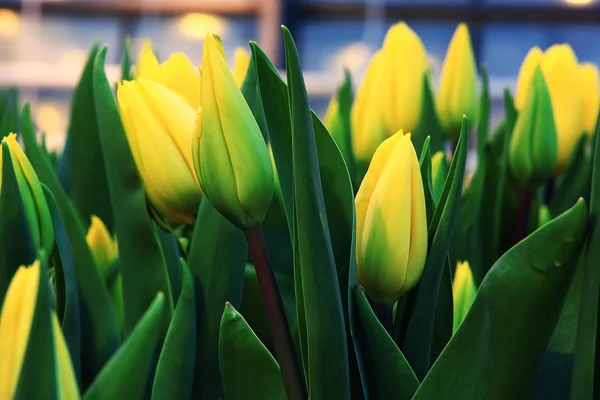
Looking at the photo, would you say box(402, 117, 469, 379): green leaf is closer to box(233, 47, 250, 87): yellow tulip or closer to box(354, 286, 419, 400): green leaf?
box(354, 286, 419, 400): green leaf

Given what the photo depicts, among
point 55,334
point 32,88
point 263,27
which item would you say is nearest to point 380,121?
point 55,334

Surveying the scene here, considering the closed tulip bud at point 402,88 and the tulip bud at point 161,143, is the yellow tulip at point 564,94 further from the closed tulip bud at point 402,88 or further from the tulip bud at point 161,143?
the tulip bud at point 161,143

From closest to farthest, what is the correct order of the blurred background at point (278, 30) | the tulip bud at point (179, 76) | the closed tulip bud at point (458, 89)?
the tulip bud at point (179, 76) → the closed tulip bud at point (458, 89) → the blurred background at point (278, 30)

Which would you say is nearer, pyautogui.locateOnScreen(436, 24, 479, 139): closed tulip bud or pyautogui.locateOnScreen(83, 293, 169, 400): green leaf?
pyautogui.locateOnScreen(83, 293, 169, 400): green leaf

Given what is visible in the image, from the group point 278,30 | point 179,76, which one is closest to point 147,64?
point 179,76

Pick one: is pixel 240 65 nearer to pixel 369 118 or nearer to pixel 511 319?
pixel 369 118

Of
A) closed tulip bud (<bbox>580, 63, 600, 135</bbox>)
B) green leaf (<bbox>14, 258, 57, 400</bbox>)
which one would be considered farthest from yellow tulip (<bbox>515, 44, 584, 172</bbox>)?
green leaf (<bbox>14, 258, 57, 400</bbox>)

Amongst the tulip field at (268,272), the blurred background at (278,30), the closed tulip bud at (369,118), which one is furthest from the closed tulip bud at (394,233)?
the blurred background at (278,30)
